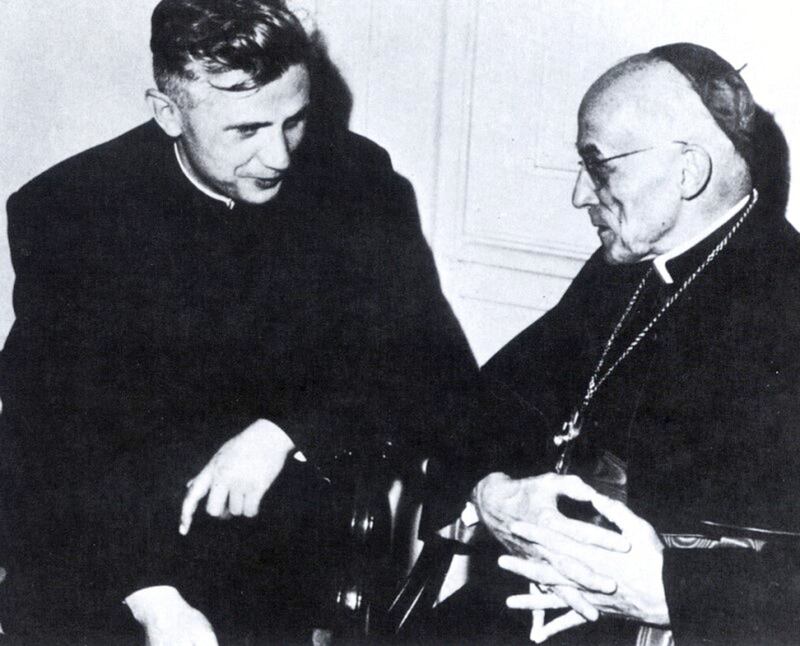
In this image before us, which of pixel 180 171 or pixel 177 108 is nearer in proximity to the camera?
pixel 177 108

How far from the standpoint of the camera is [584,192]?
189 cm

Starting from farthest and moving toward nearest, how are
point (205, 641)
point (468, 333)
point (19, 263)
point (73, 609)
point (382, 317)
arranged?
point (468, 333) < point (382, 317) < point (19, 263) < point (73, 609) < point (205, 641)

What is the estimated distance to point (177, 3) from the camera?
192 cm

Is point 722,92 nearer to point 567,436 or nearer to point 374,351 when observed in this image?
point 567,436

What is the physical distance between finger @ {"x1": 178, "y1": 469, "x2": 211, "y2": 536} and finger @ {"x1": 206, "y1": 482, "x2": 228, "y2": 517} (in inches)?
0.7

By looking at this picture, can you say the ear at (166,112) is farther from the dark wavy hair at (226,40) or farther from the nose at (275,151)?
the nose at (275,151)

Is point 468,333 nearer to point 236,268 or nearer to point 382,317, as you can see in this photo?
point 382,317

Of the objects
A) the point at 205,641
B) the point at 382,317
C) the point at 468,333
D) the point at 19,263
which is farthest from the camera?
the point at 468,333

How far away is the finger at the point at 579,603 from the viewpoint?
1640 millimetres

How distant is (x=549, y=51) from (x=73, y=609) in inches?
62.7

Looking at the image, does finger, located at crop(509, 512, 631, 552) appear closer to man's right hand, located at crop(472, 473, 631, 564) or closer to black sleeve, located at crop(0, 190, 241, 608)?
man's right hand, located at crop(472, 473, 631, 564)

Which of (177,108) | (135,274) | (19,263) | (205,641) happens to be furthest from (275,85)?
(205,641)

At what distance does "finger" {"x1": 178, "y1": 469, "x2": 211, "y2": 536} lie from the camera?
1812 mm

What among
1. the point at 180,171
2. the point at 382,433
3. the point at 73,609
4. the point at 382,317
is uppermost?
the point at 180,171
